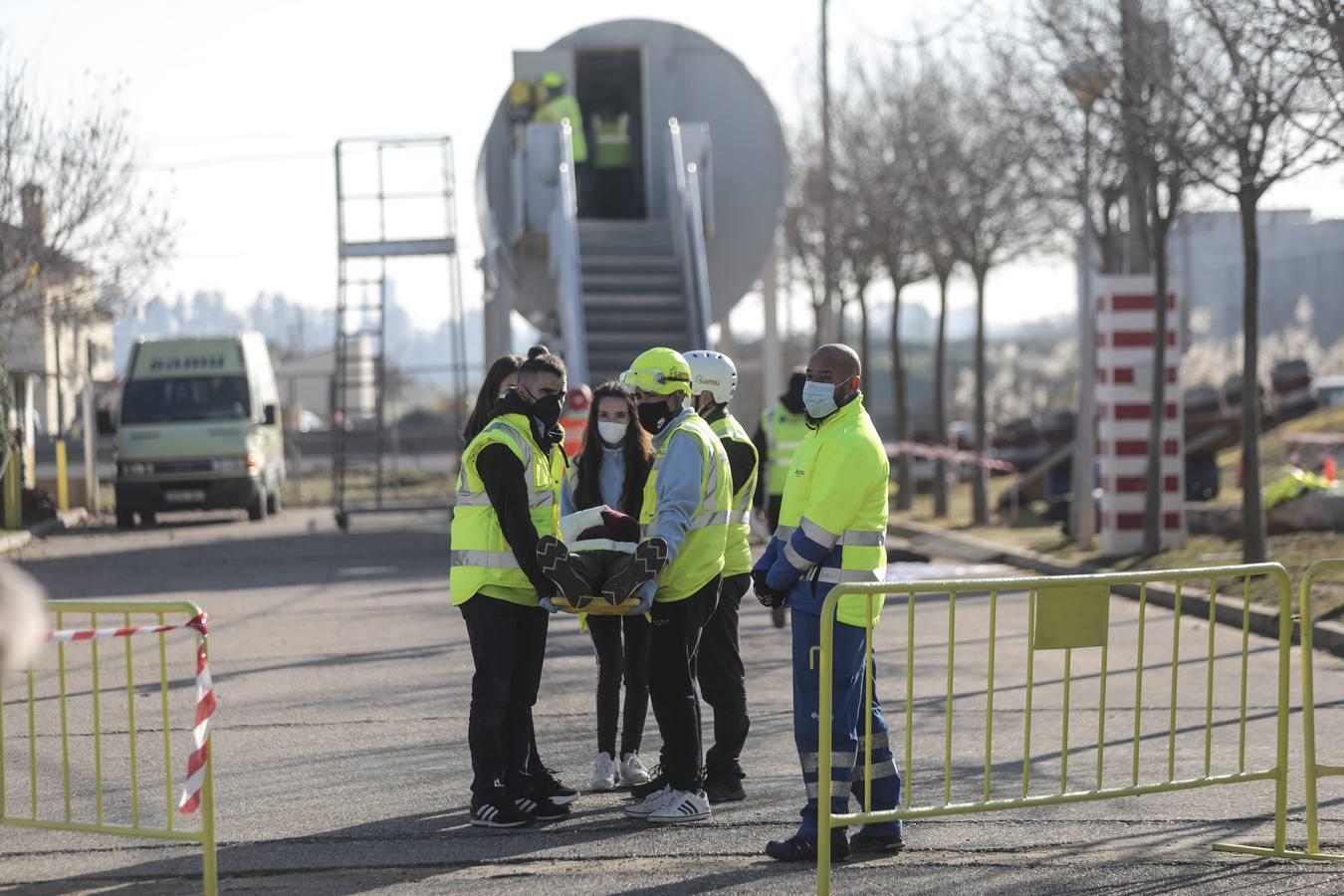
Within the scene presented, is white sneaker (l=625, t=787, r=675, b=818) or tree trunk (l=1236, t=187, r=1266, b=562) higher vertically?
tree trunk (l=1236, t=187, r=1266, b=562)

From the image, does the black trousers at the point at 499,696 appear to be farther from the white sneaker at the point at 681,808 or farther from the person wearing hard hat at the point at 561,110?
the person wearing hard hat at the point at 561,110

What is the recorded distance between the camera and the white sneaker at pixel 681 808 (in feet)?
23.8

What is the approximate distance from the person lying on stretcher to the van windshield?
1999cm

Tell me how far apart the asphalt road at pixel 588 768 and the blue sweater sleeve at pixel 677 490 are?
3.84ft

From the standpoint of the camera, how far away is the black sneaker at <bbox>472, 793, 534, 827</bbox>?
7.17 m

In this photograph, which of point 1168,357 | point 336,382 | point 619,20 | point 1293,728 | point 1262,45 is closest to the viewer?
point 1293,728

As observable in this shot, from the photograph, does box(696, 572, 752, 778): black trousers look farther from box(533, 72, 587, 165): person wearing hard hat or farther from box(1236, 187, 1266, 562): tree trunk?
box(533, 72, 587, 165): person wearing hard hat

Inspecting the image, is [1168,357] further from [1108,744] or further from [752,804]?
[752,804]

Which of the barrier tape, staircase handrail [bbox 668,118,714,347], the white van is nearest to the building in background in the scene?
the barrier tape

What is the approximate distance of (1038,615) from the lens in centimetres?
675

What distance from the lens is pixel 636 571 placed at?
280 inches

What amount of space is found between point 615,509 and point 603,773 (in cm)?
114

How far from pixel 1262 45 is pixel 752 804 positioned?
8063 mm

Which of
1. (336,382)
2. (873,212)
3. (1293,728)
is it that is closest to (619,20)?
(336,382)
